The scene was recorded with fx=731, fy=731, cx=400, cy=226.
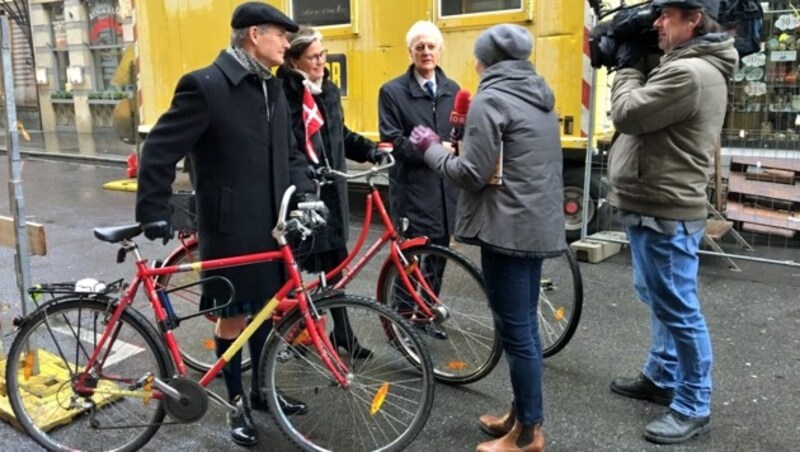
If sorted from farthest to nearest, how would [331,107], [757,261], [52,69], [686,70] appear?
[52,69] < [757,261] < [331,107] < [686,70]

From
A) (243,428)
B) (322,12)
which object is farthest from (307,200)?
(322,12)

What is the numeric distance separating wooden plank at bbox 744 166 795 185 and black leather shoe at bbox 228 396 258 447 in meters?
4.85

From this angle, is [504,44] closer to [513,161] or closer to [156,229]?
[513,161]

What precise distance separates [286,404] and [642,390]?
1.74 m

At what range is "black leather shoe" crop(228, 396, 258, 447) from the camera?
10.6 feet

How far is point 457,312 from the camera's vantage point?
12.3 ft

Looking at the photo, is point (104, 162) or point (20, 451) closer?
point (20, 451)

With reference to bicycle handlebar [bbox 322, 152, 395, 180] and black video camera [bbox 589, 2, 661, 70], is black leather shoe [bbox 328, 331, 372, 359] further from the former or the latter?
black video camera [bbox 589, 2, 661, 70]

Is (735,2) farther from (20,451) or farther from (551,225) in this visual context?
(20,451)

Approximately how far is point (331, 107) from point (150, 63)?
6171 mm

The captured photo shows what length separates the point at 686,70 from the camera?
9.39 feet

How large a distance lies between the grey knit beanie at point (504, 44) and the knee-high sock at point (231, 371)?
1.66 meters

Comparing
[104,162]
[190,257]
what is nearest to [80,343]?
[190,257]

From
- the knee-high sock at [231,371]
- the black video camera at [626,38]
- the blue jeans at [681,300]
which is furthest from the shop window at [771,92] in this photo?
the knee-high sock at [231,371]
